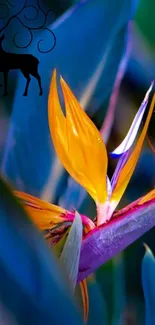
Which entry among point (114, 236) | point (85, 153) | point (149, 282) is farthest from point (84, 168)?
point (149, 282)

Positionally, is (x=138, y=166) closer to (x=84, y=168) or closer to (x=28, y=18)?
(x=84, y=168)

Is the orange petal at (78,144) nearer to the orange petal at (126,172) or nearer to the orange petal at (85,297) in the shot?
the orange petal at (126,172)

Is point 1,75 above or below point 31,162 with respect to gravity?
above

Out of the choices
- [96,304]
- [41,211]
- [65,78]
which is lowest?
[96,304]

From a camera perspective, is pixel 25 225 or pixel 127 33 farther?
pixel 127 33

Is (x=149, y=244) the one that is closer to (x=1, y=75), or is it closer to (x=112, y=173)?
(x=112, y=173)

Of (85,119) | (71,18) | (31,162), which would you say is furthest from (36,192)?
(71,18)
